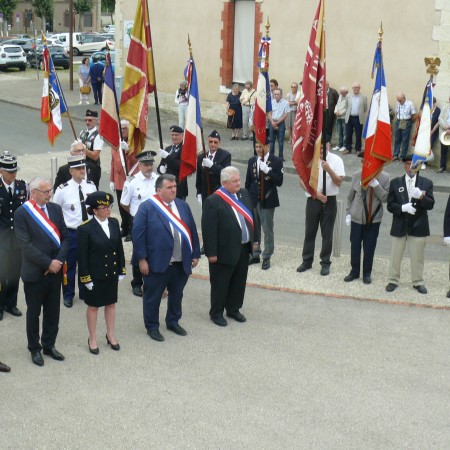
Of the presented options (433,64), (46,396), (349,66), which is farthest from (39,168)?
(46,396)

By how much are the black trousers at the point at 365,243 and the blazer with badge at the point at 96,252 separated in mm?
3867

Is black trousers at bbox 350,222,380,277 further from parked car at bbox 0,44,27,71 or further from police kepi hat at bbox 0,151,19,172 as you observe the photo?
parked car at bbox 0,44,27,71

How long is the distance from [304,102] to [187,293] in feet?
9.74

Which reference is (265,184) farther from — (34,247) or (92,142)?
(34,247)

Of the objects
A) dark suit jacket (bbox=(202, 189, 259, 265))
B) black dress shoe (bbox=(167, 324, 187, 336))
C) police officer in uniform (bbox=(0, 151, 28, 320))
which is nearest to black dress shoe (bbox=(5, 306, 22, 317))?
police officer in uniform (bbox=(0, 151, 28, 320))

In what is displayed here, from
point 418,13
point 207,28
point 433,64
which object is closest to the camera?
point 433,64

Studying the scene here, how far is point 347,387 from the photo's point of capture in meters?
8.05

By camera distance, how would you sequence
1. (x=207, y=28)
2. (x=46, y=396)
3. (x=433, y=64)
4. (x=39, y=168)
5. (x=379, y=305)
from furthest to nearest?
(x=207, y=28) → (x=39, y=168) → (x=433, y=64) → (x=379, y=305) → (x=46, y=396)

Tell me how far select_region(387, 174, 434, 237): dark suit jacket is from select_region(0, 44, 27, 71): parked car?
33.3m

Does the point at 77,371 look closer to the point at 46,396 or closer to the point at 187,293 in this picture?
the point at 46,396

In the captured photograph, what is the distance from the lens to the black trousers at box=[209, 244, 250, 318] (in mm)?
9656

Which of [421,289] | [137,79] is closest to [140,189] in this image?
[137,79]

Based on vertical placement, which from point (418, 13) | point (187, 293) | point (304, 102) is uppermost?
point (418, 13)

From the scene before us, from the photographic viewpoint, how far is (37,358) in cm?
843
